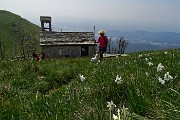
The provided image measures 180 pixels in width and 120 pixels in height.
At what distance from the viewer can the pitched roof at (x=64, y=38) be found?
2699 inches

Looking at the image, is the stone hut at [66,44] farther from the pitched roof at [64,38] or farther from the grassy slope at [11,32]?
the grassy slope at [11,32]

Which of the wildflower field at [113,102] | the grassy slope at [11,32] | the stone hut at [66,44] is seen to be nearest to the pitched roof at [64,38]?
the stone hut at [66,44]

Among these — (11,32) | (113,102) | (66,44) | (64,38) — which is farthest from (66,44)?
(11,32)

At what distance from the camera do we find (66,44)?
69.0 meters

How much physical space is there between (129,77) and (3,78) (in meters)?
8.72

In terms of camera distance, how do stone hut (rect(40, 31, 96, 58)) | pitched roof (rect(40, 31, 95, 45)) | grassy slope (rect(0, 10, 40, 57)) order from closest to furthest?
pitched roof (rect(40, 31, 95, 45)) → stone hut (rect(40, 31, 96, 58)) → grassy slope (rect(0, 10, 40, 57))

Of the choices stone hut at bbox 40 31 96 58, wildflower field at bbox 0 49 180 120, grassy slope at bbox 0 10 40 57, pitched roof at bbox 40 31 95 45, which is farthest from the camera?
grassy slope at bbox 0 10 40 57

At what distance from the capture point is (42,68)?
51.0 feet

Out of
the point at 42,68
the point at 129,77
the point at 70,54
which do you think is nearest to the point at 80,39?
the point at 70,54

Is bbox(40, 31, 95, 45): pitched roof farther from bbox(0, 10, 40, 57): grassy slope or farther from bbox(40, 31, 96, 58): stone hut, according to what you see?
bbox(0, 10, 40, 57): grassy slope

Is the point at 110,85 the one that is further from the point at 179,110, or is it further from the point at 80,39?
the point at 80,39

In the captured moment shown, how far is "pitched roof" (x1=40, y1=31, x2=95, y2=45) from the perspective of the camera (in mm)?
68562

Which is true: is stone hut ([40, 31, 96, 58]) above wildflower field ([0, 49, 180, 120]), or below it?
below

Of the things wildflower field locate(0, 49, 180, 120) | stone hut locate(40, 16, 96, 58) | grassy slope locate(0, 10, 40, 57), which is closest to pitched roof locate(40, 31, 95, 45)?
stone hut locate(40, 16, 96, 58)
